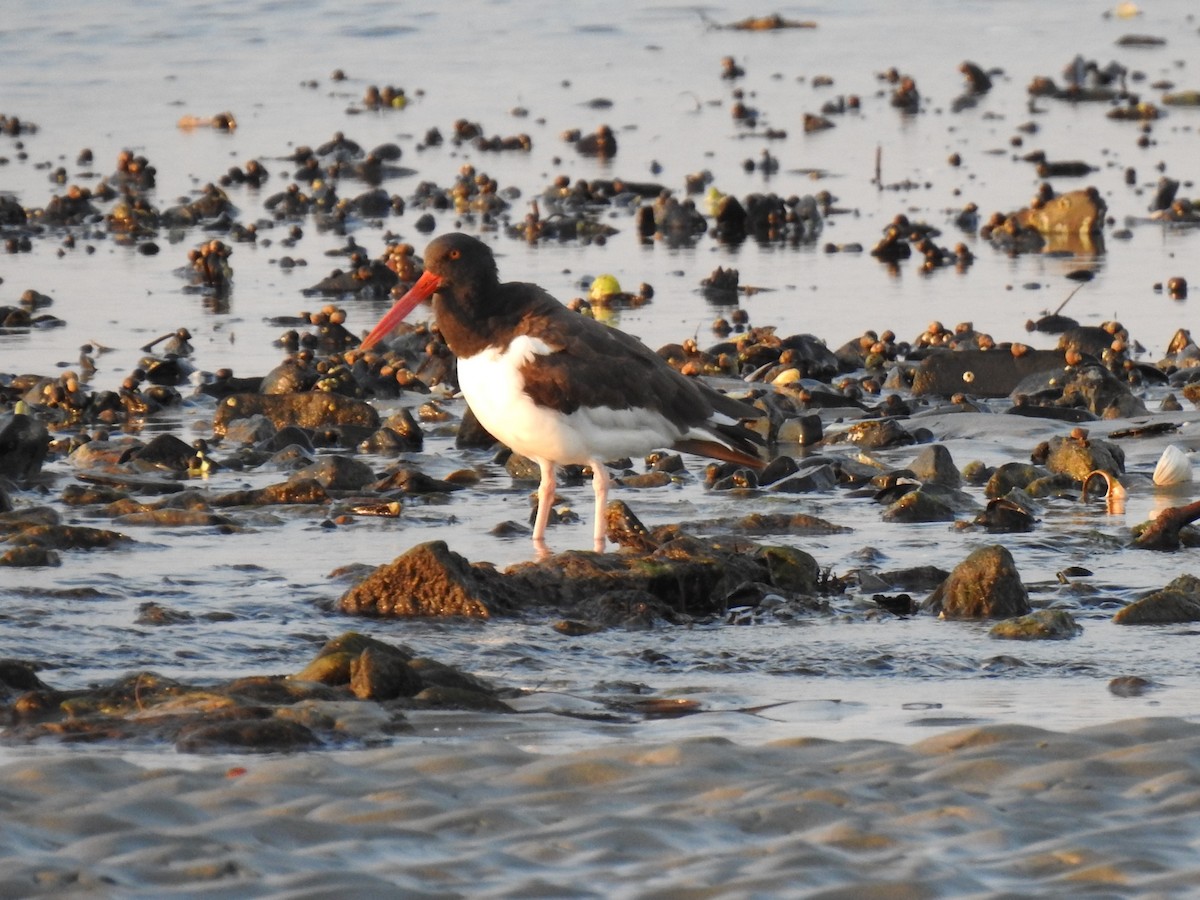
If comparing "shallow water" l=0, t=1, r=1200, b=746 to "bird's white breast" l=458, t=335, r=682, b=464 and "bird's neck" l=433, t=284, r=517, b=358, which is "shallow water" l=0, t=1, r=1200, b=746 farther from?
"bird's neck" l=433, t=284, r=517, b=358

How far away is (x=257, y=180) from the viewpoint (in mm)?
17891

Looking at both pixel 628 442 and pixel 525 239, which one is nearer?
pixel 628 442

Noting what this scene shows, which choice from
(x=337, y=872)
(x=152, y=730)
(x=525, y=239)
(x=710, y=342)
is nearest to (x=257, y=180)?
(x=525, y=239)

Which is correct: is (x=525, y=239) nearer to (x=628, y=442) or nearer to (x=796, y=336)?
(x=796, y=336)

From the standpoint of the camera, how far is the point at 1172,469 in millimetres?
9203

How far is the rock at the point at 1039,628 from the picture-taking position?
6.82 metres

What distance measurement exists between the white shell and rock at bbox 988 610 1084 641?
2521 mm

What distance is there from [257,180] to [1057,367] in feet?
28.4

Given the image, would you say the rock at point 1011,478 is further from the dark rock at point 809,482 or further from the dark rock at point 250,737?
the dark rock at point 250,737

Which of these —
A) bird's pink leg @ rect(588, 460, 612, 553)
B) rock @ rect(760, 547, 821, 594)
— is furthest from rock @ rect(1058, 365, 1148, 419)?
rock @ rect(760, 547, 821, 594)

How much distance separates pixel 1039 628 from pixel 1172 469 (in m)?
2.65

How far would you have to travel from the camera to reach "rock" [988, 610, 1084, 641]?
6824 millimetres

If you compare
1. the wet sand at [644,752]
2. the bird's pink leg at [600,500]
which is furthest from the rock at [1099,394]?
the bird's pink leg at [600,500]

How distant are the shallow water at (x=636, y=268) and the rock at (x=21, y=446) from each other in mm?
263
